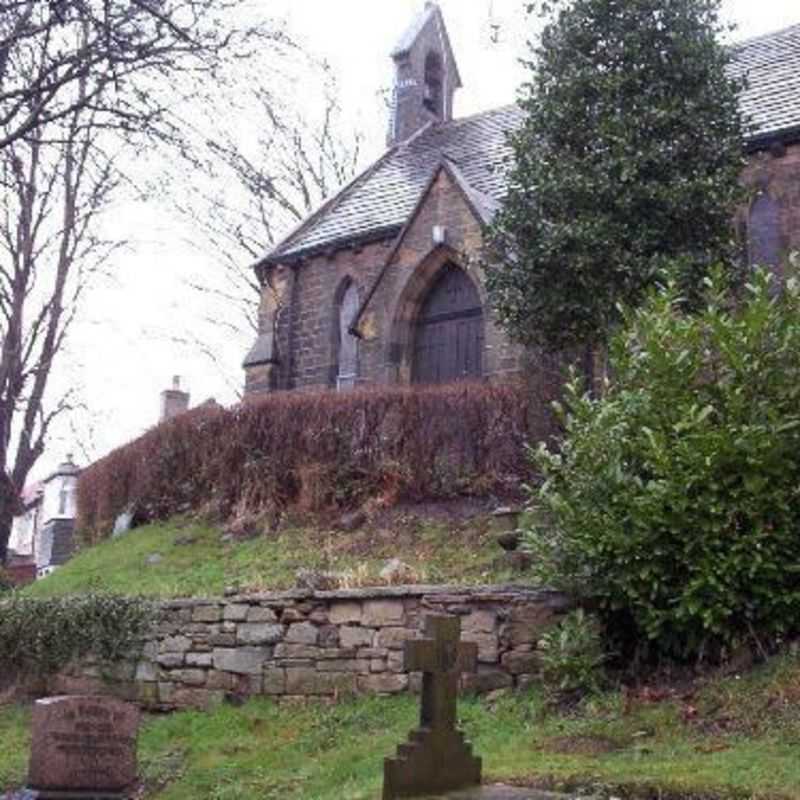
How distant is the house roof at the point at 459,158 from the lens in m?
20.2

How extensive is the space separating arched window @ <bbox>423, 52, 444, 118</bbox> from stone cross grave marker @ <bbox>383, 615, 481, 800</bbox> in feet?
78.8

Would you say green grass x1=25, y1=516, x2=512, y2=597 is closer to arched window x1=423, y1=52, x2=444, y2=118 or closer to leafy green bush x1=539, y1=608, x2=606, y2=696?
leafy green bush x1=539, y1=608, x2=606, y2=696

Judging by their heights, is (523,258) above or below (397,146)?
below

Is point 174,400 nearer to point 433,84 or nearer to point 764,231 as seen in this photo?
point 433,84

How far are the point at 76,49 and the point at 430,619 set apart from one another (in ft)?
16.8

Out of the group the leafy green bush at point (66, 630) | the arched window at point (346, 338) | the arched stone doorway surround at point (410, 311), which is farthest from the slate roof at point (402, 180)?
the leafy green bush at point (66, 630)

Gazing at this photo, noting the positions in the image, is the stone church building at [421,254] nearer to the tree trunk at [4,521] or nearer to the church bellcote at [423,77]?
the church bellcote at [423,77]

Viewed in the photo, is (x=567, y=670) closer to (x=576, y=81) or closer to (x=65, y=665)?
(x=65, y=665)

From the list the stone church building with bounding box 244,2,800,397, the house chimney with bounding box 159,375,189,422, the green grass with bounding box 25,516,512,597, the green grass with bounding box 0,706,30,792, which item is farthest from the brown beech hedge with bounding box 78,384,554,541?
the house chimney with bounding box 159,375,189,422

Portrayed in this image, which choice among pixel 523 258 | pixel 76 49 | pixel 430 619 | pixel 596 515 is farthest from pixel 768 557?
pixel 523 258

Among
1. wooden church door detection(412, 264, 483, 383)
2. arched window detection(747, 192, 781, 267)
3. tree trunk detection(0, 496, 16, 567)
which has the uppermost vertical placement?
arched window detection(747, 192, 781, 267)

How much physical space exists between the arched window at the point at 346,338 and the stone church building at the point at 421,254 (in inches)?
1.1

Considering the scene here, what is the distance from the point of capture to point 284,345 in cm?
2520

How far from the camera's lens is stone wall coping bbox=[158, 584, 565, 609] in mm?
10156
